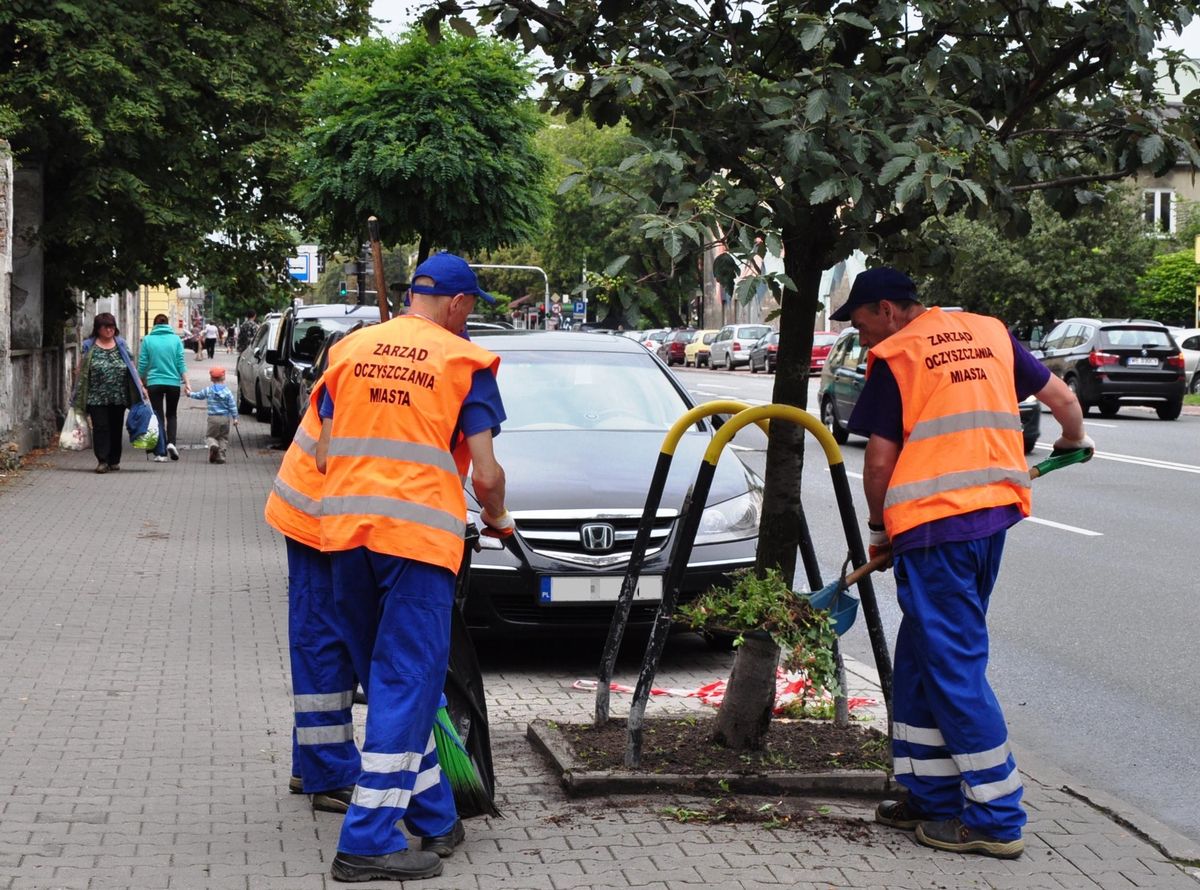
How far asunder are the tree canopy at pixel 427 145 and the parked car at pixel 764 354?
3550cm

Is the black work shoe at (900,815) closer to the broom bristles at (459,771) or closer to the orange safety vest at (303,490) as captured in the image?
the broom bristles at (459,771)

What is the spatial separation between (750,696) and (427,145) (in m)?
11.1

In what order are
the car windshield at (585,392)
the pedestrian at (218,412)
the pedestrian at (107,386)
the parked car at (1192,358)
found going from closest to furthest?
the car windshield at (585,392)
the pedestrian at (107,386)
the pedestrian at (218,412)
the parked car at (1192,358)

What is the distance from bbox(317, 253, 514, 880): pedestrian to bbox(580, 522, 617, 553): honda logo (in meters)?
2.99

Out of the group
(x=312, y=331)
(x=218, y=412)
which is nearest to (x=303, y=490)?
(x=218, y=412)

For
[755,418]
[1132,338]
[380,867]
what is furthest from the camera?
[1132,338]

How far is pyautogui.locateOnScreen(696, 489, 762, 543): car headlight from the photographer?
27.2 feet

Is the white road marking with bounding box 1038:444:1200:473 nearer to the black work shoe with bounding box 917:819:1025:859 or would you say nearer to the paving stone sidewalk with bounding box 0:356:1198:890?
the paving stone sidewalk with bounding box 0:356:1198:890

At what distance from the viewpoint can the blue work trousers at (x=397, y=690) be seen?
185 inches

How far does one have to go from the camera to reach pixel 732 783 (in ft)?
18.4

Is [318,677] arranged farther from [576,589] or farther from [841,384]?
[841,384]

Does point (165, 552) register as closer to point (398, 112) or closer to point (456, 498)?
point (398, 112)

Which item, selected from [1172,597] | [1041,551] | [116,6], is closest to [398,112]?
[116,6]

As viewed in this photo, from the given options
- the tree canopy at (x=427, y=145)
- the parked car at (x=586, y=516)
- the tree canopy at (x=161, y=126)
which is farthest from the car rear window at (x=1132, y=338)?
the parked car at (x=586, y=516)
